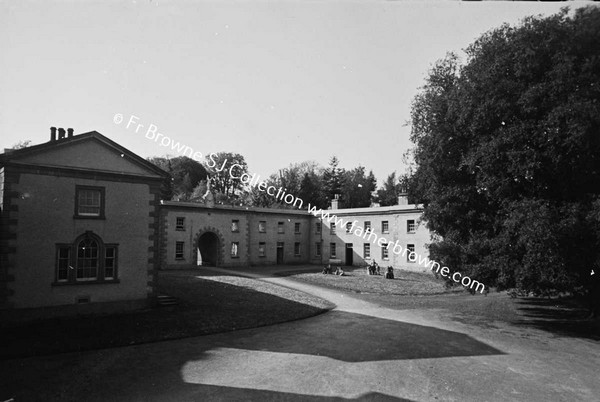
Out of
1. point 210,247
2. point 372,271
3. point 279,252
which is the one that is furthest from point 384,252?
point 210,247

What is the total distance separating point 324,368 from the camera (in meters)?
11.7

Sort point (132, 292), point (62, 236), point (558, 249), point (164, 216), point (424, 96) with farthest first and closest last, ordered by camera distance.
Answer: point (164, 216) → point (424, 96) → point (132, 292) → point (62, 236) → point (558, 249)

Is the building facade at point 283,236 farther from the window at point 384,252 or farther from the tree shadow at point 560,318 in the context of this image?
the tree shadow at point 560,318

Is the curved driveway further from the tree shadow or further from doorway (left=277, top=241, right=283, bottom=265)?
doorway (left=277, top=241, right=283, bottom=265)

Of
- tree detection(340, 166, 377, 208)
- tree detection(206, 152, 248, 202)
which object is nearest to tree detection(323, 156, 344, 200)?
tree detection(340, 166, 377, 208)

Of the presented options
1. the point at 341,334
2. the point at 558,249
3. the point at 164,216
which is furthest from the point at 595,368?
the point at 164,216

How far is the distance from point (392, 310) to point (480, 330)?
543 centimetres

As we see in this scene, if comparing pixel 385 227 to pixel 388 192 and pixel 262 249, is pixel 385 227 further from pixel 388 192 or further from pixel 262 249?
pixel 388 192

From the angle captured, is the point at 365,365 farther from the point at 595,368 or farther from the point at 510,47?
the point at 510,47

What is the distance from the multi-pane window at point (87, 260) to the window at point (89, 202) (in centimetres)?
125

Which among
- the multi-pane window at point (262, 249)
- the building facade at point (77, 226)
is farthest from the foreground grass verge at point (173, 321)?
the multi-pane window at point (262, 249)

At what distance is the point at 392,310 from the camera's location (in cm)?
2200

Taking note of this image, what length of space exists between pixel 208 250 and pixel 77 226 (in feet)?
86.7

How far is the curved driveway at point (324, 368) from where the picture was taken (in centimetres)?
980
